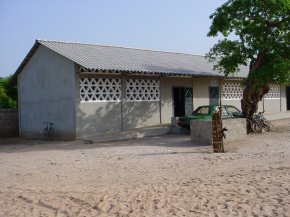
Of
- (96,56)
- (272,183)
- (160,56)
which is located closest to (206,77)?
(160,56)

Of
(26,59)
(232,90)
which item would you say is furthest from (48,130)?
(232,90)

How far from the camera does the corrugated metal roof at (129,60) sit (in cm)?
1744

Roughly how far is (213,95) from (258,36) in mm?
7096

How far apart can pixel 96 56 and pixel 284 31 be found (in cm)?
835

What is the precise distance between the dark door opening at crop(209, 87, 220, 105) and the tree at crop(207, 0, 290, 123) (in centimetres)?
562

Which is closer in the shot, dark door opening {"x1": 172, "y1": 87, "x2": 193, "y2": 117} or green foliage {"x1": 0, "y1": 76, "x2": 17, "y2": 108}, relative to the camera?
dark door opening {"x1": 172, "y1": 87, "x2": 193, "y2": 117}

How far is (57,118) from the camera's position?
1781cm

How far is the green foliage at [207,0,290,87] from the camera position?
1525cm

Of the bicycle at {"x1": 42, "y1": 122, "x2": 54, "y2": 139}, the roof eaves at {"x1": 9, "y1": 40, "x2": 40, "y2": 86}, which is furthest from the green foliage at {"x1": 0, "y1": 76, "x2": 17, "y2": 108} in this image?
the bicycle at {"x1": 42, "y1": 122, "x2": 54, "y2": 139}

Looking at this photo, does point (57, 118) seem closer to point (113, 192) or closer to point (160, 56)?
point (160, 56)

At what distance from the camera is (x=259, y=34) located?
1608 centimetres

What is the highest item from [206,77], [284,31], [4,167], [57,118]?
[284,31]

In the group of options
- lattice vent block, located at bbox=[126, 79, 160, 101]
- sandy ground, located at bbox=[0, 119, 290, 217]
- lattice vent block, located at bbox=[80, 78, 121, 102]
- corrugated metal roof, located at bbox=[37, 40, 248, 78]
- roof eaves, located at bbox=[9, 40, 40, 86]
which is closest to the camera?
sandy ground, located at bbox=[0, 119, 290, 217]

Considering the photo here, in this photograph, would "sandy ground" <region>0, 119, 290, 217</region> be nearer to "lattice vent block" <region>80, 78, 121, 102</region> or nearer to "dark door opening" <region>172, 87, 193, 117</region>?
"lattice vent block" <region>80, 78, 121, 102</region>
